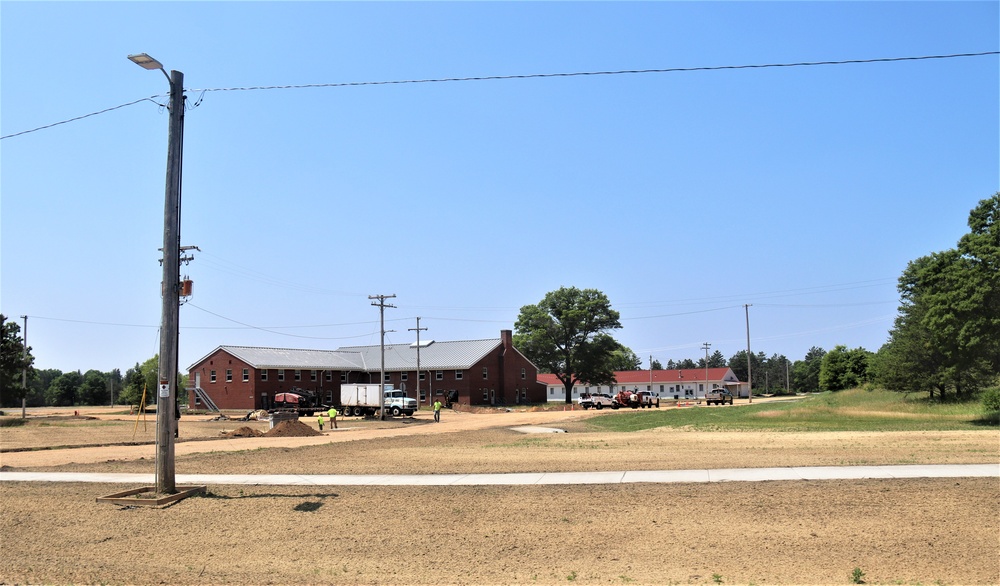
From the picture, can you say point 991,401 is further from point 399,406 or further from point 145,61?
point 399,406

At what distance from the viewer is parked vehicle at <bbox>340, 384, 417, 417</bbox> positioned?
6366cm

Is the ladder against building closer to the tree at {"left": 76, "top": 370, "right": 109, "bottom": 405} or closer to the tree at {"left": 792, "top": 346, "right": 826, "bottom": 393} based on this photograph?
the tree at {"left": 76, "top": 370, "right": 109, "bottom": 405}

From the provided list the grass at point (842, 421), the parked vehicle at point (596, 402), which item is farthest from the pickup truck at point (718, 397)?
the grass at point (842, 421)

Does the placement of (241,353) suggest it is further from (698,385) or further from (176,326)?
(698,385)

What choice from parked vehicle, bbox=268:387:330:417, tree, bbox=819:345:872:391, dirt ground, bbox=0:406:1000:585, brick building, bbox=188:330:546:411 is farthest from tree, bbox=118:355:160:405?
tree, bbox=819:345:872:391

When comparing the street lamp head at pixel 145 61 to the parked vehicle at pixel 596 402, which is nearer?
the street lamp head at pixel 145 61

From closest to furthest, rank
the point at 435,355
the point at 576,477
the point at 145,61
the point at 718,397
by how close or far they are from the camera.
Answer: the point at 145,61 < the point at 576,477 < the point at 718,397 < the point at 435,355

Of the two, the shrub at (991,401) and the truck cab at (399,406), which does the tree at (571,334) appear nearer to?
the truck cab at (399,406)

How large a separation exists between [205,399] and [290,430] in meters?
50.3

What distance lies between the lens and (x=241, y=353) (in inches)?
3270

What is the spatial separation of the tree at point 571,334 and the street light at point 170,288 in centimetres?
8776

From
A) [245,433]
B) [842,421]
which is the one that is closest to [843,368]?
[842,421]

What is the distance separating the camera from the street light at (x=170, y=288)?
14.7 m

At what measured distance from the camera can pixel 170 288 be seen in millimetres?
15312
